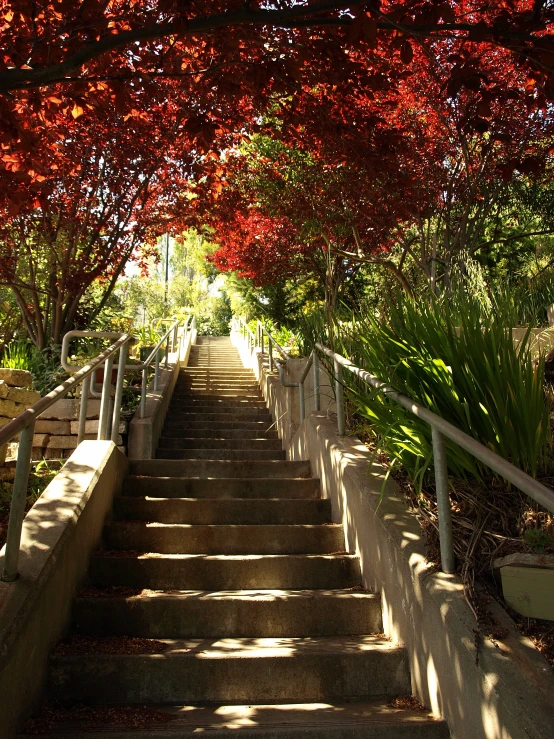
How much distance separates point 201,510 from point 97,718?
1.80 metres

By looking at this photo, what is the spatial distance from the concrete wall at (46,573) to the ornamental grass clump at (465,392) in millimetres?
1596

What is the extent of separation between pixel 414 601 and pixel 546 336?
320 cm

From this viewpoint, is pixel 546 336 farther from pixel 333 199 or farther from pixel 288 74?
pixel 333 199

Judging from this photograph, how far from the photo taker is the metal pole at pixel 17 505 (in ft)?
8.02

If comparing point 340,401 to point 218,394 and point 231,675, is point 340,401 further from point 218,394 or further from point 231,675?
point 218,394

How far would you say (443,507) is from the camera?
2541mm

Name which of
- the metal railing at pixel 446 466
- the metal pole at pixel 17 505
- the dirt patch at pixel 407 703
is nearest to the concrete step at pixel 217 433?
the metal railing at pixel 446 466

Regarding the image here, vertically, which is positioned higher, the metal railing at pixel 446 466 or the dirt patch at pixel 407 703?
the metal railing at pixel 446 466

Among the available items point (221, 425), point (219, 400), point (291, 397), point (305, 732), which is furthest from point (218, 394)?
point (305, 732)

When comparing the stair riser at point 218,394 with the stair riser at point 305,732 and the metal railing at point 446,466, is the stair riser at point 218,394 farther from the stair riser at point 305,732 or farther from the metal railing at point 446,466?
the stair riser at point 305,732

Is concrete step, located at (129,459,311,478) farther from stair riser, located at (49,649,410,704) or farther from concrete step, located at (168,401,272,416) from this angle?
concrete step, located at (168,401,272,416)

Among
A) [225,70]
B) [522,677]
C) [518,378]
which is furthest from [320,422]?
[522,677]

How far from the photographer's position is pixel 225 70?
14.9 ft

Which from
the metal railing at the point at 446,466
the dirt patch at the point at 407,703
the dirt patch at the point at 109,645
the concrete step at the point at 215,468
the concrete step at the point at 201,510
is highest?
the metal railing at the point at 446,466
